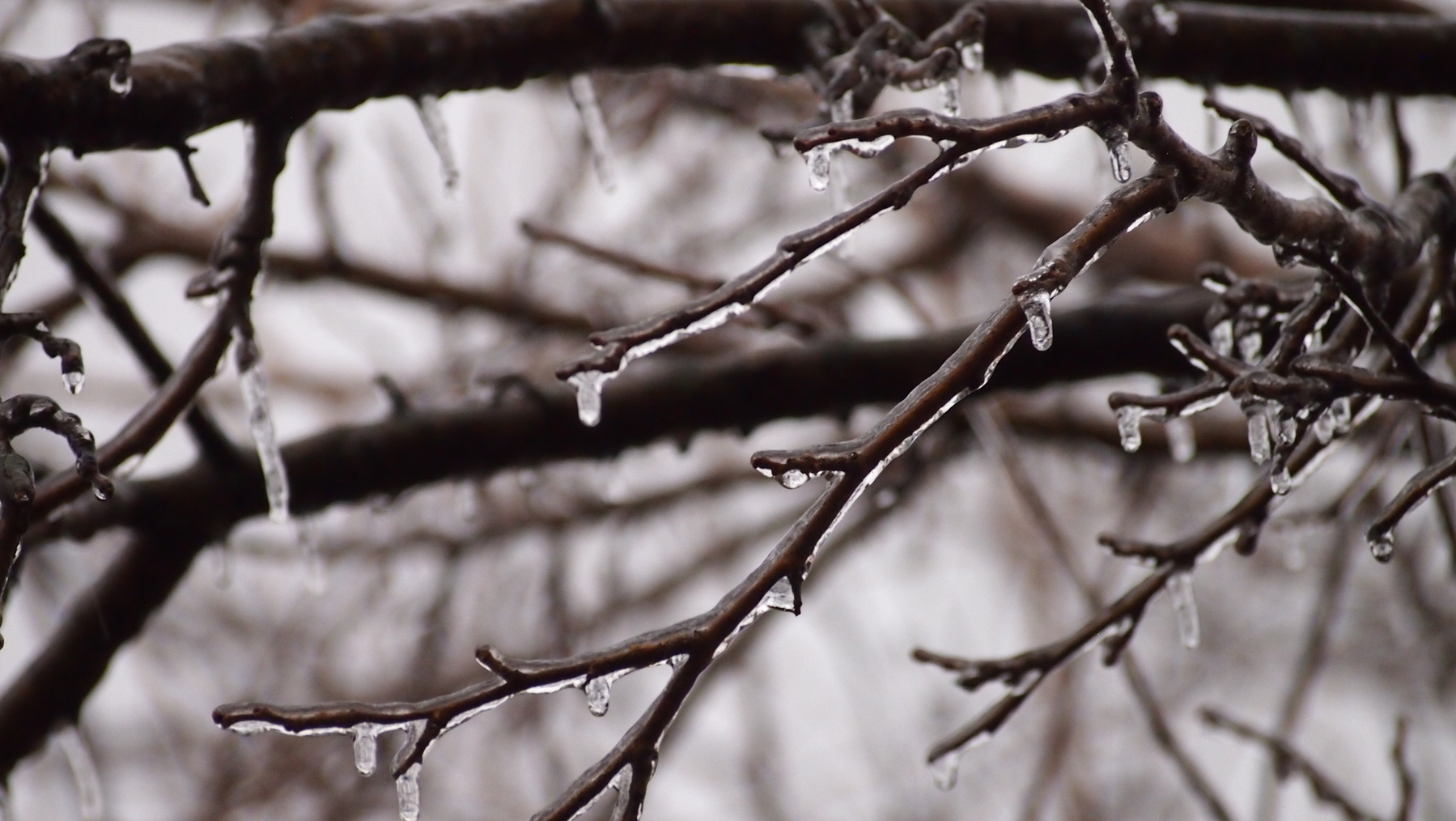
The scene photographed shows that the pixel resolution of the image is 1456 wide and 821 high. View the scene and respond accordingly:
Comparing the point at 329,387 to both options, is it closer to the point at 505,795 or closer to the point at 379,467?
the point at 505,795

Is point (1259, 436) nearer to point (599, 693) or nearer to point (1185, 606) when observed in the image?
point (1185, 606)

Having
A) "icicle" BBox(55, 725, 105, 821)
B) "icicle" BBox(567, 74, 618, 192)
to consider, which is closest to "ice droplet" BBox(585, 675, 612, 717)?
"icicle" BBox(567, 74, 618, 192)

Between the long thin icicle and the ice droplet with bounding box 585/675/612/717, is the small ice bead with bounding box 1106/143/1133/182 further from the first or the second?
the long thin icicle

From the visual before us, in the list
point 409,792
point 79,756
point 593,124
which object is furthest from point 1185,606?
point 79,756

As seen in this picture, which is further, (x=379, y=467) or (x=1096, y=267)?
(x=1096, y=267)

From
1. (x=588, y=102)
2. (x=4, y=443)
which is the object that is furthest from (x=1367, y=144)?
(x=4, y=443)
